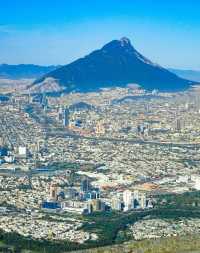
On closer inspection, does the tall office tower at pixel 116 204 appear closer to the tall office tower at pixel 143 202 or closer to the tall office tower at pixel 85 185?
the tall office tower at pixel 143 202

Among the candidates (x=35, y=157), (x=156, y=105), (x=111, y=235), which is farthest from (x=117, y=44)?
(x=111, y=235)

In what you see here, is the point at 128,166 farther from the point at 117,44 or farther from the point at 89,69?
the point at 117,44

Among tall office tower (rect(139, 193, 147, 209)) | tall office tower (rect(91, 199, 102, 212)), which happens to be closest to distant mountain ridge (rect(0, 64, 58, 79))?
tall office tower (rect(139, 193, 147, 209))

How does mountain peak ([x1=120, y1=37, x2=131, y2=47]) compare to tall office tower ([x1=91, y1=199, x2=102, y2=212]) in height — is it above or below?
above

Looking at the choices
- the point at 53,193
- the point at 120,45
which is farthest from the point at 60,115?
the point at 120,45

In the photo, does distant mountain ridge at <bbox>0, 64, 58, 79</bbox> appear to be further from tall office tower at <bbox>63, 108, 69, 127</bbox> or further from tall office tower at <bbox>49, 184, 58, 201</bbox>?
tall office tower at <bbox>49, 184, 58, 201</bbox>
